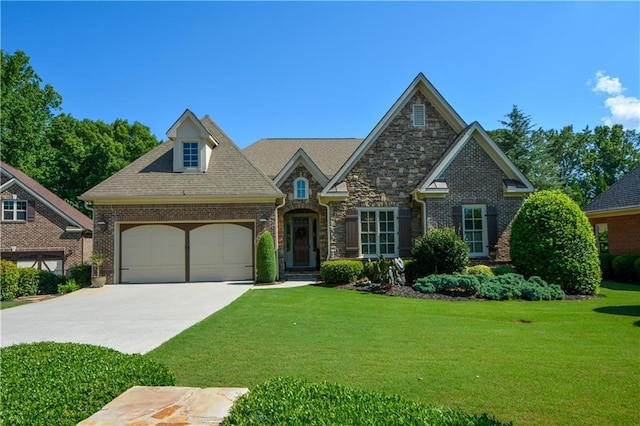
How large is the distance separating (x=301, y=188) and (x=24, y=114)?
26206 mm

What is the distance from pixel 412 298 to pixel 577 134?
46.0m

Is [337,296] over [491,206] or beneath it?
beneath

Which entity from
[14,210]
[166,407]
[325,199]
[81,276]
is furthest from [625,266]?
[14,210]

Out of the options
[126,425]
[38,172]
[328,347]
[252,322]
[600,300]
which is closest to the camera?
[126,425]

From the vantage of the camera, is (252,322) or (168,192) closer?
(252,322)

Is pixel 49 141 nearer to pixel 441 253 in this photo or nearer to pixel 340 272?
pixel 340 272

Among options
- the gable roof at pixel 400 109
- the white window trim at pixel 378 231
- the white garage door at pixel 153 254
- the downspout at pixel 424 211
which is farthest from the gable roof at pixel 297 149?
the white garage door at pixel 153 254

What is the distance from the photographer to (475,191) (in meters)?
16.6

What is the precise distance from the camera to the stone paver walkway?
3002 millimetres

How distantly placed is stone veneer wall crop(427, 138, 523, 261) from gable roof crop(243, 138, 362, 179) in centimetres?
602

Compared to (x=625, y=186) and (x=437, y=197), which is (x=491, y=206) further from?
(x=625, y=186)

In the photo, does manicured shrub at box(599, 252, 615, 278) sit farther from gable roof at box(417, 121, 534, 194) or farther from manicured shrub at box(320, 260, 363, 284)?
manicured shrub at box(320, 260, 363, 284)

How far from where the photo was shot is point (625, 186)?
66.1 feet

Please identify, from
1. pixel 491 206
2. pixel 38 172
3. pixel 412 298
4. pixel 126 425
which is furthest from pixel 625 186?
pixel 38 172
